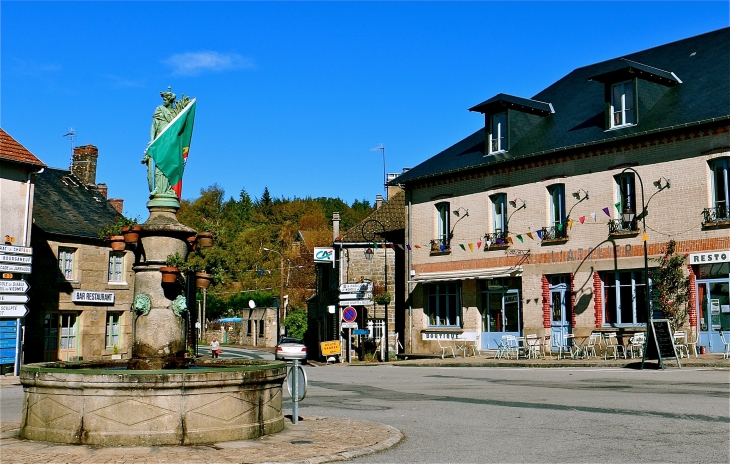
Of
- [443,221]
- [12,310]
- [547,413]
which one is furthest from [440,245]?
[547,413]

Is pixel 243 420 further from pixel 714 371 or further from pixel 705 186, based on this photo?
pixel 705 186

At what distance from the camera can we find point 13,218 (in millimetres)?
26234

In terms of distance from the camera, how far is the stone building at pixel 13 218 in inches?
981

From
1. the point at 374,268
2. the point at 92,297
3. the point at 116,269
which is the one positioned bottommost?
the point at 92,297

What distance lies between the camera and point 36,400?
29.4 ft

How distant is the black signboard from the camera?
20.2 metres

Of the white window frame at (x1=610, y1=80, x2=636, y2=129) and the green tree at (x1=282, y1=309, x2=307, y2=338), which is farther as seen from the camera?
the green tree at (x1=282, y1=309, x2=307, y2=338)

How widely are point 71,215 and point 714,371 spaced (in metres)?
24.9

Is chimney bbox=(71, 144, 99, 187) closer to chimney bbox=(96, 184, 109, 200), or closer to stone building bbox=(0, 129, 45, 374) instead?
chimney bbox=(96, 184, 109, 200)

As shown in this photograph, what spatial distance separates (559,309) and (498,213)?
14.7 feet

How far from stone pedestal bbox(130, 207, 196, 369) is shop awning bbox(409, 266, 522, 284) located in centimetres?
1856

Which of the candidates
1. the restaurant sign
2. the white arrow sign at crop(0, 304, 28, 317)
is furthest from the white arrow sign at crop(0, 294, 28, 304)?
the restaurant sign

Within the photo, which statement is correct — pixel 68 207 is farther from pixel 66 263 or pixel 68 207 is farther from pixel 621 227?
pixel 621 227

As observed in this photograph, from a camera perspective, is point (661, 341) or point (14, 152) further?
point (14, 152)
